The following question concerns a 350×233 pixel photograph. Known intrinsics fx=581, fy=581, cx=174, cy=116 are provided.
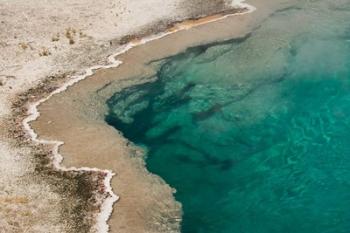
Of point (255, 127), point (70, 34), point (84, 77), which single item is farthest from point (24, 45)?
point (255, 127)

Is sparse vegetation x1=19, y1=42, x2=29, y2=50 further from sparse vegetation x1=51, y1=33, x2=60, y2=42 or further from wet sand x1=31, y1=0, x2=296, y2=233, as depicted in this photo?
wet sand x1=31, y1=0, x2=296, y2=233

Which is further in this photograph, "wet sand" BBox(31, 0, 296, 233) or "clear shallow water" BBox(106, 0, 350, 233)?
"clear shallow water" BBox(106, 0, 350, 233)

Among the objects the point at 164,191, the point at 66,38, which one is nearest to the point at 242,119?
the point at 164,191

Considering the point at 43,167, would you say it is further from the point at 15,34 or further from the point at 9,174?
the point at 15,34

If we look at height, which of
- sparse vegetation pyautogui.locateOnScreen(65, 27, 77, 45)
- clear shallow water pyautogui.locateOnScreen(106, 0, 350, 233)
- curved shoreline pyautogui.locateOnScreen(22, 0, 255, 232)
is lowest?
clear shallow water pyautogui.locateOnScreen(106, 0, 350, 233)

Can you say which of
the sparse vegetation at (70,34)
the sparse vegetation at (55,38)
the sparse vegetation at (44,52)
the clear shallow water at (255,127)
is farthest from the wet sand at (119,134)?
the sparse vegetation at (55,38)

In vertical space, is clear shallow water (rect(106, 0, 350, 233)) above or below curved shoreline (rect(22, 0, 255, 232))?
below

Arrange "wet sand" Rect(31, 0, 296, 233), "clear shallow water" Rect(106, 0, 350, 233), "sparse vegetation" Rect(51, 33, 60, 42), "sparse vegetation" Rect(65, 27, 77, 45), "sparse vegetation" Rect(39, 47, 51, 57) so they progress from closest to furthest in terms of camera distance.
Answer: "wet sand" Rect(31, 0, 296, 233)
"clear shallow water" Rect(106, 0, 350, 233)
"sparse vegetation" Rect(39, 47, 51, 57)
"sparse vegetation" Rect(65, 27, 77, 45)
"sparse vegetation" Rect(51, 33, 60, 42)

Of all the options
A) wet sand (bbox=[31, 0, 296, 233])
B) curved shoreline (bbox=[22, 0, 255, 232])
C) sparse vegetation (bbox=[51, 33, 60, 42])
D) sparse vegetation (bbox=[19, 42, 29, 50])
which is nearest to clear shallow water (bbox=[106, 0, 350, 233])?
wet sand (bbox=[31, 0, 296, 233])

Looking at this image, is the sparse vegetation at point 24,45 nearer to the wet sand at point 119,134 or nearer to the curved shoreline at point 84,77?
the curved shoreline at point 84,77
